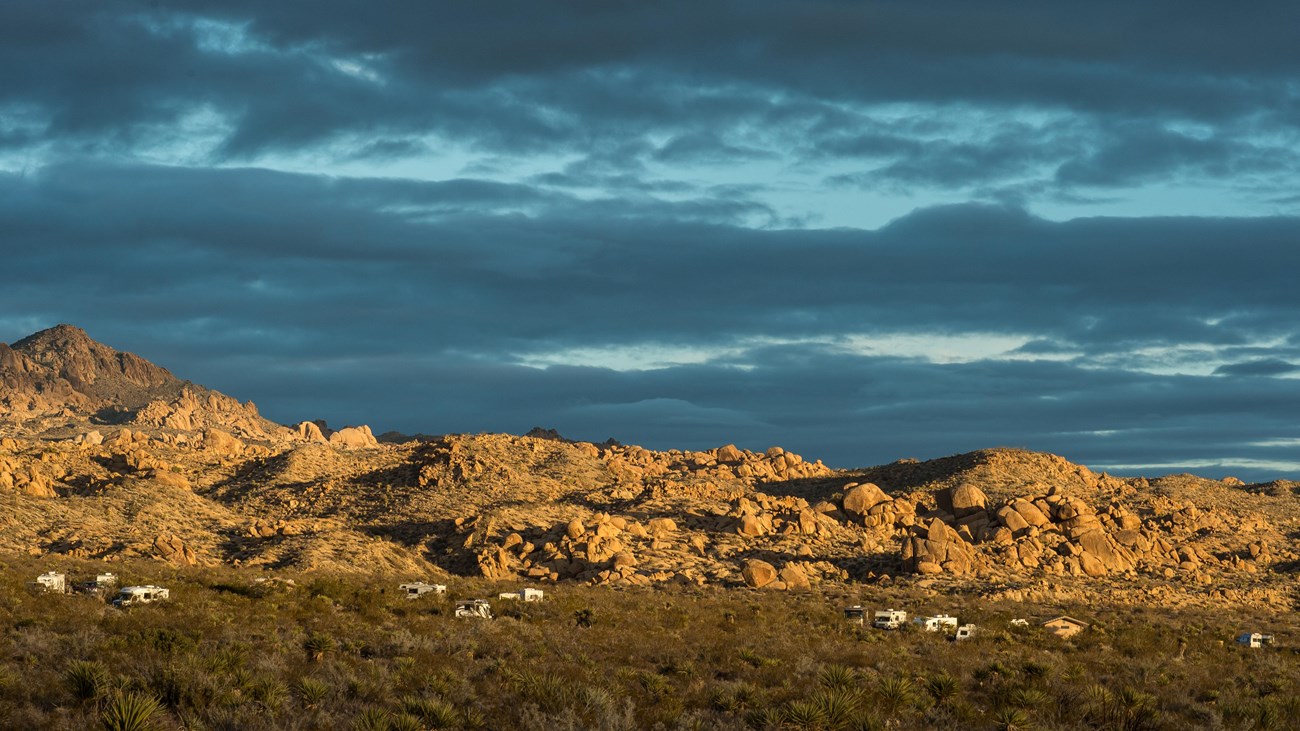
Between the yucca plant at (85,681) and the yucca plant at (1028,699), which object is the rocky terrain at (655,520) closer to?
the yucca plant at (1028,699)

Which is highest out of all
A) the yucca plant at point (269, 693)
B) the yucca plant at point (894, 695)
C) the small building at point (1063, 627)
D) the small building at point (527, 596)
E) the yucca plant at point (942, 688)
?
the yucca plant at point (269, 693)

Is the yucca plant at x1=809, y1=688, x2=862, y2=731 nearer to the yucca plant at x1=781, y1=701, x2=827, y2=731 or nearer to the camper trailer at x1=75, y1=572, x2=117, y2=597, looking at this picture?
the yucca plant at x1=781, y1=701, x2=827, y2=731

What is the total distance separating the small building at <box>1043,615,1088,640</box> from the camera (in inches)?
2051

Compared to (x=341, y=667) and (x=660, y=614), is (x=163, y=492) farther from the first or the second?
(x=341, y=667)

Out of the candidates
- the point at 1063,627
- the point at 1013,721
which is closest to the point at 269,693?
the point at 1013,721

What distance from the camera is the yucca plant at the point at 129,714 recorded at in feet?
69.7

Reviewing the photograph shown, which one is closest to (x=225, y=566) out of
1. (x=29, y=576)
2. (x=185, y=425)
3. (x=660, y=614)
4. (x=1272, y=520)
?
(x=29, y=576)

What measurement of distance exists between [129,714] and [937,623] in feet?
125

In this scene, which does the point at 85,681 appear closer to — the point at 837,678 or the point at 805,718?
the point at 805,718

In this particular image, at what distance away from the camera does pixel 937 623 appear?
51.0 metres

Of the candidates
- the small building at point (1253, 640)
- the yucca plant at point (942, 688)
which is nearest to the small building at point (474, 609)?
the yucca plant at point (942, 688)

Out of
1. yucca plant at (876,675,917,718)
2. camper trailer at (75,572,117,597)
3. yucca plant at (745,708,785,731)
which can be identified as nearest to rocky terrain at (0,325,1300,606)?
camper trailer at (75,572,117,597)

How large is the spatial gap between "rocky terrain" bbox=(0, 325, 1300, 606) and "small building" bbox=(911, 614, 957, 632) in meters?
16.4

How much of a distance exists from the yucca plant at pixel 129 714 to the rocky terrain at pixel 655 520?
45.3 metres
